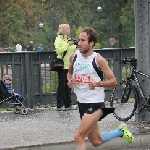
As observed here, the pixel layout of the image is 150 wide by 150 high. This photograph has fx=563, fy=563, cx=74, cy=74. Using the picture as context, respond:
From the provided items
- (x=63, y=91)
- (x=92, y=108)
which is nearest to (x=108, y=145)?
(x=92, y=108)

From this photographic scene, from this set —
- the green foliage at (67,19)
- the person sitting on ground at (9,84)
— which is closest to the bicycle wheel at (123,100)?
the person sitting on ground at (9,84)

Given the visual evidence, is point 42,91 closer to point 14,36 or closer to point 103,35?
point 103,35

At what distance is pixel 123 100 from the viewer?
1092 centimetres

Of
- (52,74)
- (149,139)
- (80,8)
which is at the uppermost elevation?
(80,8)

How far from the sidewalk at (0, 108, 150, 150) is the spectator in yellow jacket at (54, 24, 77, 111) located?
0.30 m

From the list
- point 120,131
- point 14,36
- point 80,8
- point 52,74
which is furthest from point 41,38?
point 120,131

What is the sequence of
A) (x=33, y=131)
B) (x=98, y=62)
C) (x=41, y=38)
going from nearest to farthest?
(x=98, y=62) → (x=33, y=131) → (x=41, y=38)

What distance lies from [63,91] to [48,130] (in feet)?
8.59

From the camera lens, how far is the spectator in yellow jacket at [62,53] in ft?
38.1

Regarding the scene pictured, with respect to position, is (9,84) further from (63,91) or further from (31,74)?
(63,91)

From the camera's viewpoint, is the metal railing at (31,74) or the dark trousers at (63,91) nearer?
the dark trousers at (63,91)

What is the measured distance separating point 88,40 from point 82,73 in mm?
422

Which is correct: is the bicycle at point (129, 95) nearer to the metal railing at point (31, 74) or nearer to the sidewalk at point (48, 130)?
the sidewalk at point (48, 130)

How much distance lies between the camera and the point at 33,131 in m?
9.62
